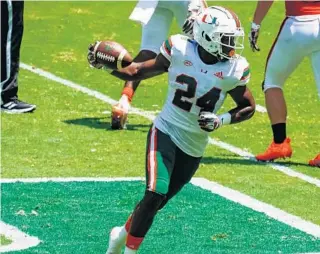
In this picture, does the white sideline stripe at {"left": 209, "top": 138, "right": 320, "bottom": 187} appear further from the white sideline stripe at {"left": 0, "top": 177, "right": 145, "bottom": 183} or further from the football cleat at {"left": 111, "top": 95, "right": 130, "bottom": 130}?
the white sideline stripe at {"left": 0, "top": 177, "right": 145, "bottom": 183}

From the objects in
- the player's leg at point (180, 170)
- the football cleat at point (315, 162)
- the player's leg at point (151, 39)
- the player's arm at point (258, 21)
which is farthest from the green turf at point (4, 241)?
the player's leg at point (151, 39)

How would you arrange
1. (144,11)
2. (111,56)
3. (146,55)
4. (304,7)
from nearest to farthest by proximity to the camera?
1. (111,56)
2. (304,7)
3. (144,11)
4. (146,55)

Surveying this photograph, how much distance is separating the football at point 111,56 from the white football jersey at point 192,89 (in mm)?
333

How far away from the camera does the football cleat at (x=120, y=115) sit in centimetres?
1017

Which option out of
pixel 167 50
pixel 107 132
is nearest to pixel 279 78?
pixel 107 132

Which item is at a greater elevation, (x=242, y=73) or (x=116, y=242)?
(x=242, y=73)

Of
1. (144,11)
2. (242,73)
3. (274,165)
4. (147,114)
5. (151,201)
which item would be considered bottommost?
(147,114)

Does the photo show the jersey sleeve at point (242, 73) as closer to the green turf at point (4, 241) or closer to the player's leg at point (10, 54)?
the green turf at point (4, 241)

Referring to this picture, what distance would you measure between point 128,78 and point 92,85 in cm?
577

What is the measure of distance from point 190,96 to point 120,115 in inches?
147

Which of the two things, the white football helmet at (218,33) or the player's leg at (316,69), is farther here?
the player's leg at (316,69)

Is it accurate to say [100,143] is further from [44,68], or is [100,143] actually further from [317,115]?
[44,68]

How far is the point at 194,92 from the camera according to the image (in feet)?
21.3

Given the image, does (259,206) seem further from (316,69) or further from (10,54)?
(10,54)
